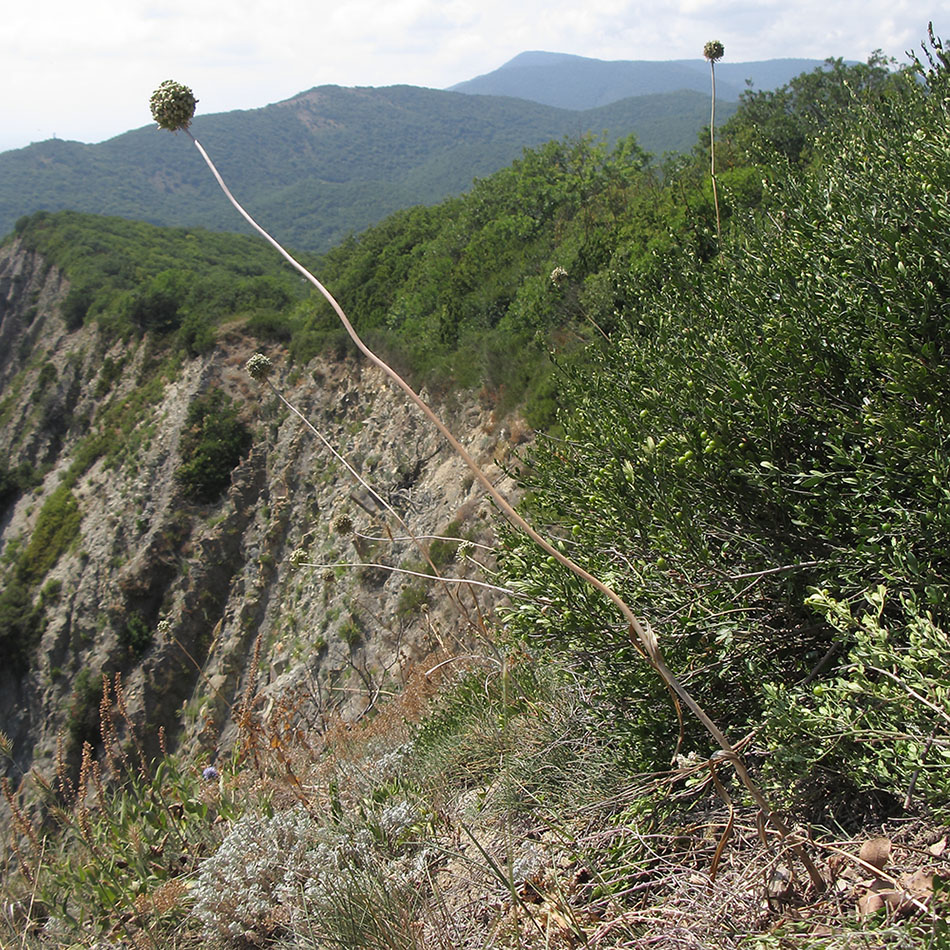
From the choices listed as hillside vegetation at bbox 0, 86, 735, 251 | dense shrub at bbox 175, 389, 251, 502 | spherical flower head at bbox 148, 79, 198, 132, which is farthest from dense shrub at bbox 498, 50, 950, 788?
hillside vegetation at bbox 0, 86, 735, 251

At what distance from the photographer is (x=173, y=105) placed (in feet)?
9.84

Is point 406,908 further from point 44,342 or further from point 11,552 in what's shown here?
point 44,342

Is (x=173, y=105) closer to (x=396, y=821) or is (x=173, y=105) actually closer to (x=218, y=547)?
(x=396, y=821)

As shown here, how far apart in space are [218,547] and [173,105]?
20599 millimetres

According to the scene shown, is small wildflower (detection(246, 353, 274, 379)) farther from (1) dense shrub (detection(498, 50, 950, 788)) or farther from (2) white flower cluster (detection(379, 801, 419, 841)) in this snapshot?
(2) white flower cluster (detection(379, 801, 419, 841))

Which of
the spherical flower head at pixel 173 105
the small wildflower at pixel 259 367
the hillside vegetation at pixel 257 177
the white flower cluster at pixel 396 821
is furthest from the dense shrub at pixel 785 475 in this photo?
the hillside vegetation at pixel 257 177

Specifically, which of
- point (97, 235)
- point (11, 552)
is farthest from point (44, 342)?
point (11, 552)

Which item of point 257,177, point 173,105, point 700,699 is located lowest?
point 700,699

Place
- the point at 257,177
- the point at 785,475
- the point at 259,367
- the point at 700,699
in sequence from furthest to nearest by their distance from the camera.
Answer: the point at 257,177 < the point at 259,367 < the point at 700,699 < the point at 785,475

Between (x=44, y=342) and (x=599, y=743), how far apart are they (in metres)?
48.1

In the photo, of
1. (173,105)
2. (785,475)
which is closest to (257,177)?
(173,105)

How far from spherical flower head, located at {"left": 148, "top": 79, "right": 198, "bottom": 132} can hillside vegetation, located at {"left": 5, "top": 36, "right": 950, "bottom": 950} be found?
246 cm

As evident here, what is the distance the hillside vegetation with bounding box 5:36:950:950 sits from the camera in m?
2.00

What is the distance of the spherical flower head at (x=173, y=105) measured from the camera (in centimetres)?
299
